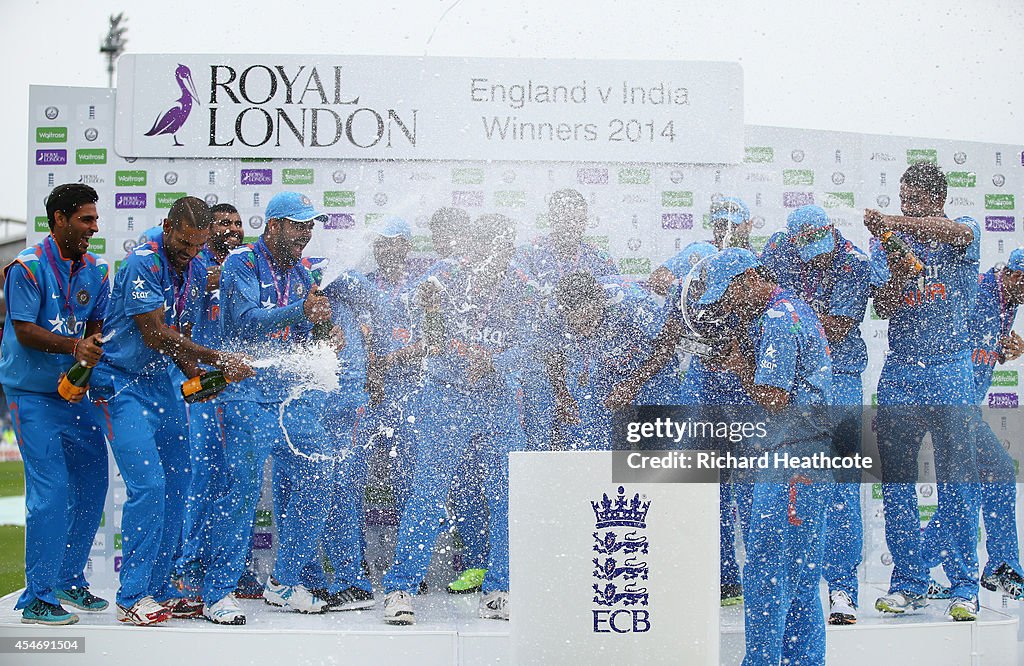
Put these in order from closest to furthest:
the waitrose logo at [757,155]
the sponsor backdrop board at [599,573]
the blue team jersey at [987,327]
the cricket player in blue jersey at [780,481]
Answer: the sponsor backdrop board at [599,573]
the cricket player in blue jersey at [780,481]
the waitrose logo at [757,155]
the blue team jersey at [987,327]

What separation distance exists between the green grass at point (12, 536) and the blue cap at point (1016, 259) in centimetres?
282

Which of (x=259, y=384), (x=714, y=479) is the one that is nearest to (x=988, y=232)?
(x=714, y=479)

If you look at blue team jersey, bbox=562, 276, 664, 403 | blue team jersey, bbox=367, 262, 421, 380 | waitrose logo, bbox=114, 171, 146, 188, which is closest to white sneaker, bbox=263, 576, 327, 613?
blue team jersey, bbox=367, 262, 421, 380

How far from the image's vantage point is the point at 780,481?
237cm

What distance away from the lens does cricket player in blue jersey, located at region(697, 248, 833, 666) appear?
7.64ft

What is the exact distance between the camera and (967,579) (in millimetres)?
2543

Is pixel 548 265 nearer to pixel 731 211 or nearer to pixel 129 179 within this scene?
pixel 731 211

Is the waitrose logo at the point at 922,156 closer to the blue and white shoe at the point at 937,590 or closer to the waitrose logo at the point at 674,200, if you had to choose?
the waitrose logo at the point at 674,200

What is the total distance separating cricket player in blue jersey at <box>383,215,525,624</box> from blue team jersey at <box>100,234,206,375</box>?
2.16 feet

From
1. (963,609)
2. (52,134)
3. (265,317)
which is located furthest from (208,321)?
(963,609)

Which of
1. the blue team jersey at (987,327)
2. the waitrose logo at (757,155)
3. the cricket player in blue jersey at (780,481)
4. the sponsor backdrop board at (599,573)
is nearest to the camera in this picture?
the sponsor backdrop board at (599,573)

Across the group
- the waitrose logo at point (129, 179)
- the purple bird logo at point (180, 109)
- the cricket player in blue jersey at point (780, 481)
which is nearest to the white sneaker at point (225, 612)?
the waitrose logo at point (129, 179)

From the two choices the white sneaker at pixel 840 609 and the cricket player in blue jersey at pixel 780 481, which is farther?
the white sneaker at pixel 840 609

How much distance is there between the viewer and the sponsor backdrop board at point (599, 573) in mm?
2014
